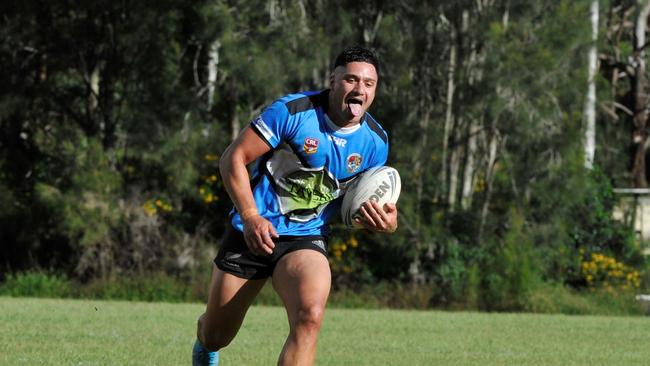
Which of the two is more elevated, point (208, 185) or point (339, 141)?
point (339, 141)

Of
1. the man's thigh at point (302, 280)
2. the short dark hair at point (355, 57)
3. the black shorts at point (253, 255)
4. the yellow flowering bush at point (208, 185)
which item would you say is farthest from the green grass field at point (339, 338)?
the yellow flowering bush at point (208, 185)

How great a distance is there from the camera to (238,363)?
395 inches

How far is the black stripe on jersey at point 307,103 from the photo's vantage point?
21.8 ft

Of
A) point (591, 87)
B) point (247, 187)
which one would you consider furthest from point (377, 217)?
point (591, 87)

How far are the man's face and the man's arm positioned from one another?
45cm

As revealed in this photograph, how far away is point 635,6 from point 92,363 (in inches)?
934

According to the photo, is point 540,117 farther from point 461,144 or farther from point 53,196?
point 53,196

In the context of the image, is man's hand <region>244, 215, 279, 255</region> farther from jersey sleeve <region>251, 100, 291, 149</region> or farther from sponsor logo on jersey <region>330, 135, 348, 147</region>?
sponsor logo on jersey <region>330, 135, 348, 147</region>

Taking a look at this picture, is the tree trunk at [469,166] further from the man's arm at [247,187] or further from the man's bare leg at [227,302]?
the man's arm at [247,187]

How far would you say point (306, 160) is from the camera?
6.74m

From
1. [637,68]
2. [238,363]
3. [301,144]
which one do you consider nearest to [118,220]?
[238,363]

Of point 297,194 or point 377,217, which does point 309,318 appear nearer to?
point 377,217

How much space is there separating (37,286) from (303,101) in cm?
1555

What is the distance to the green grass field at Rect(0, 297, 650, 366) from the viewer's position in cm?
1055
